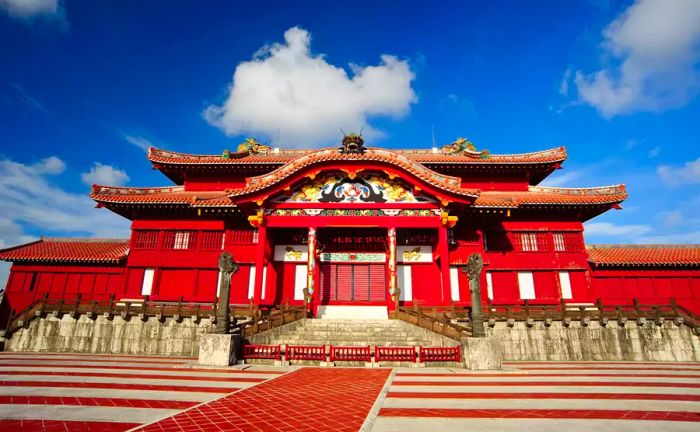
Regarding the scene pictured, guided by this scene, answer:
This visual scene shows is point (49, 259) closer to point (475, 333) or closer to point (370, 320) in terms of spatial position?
point (370, 320)

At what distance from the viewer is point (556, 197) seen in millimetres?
19797

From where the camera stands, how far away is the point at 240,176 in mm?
23438

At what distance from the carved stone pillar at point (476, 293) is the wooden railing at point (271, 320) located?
7.49 meters

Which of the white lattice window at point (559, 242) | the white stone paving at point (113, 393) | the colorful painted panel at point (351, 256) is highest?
the white lattice window at point (559, 242)

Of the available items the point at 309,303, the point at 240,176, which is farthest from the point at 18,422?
the point at 240,176

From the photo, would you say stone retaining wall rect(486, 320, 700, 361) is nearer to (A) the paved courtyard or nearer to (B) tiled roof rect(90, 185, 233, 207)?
(A) the paved courtyard

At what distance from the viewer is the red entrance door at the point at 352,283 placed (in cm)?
1891

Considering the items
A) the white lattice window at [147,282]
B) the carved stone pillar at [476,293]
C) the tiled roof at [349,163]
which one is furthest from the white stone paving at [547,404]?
the white lattice window at [147,282]

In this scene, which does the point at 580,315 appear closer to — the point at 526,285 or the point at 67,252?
the point at 526,285

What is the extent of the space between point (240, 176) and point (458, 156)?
1489 centimetres

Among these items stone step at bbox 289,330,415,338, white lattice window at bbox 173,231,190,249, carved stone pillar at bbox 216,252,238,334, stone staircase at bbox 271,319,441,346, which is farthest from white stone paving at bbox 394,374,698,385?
white lattice window at bbox 173,231,190,249

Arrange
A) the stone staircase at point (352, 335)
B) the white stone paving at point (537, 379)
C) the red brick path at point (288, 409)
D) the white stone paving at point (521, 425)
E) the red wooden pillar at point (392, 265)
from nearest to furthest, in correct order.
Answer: the white stone paving at point (521, 425)
the red brick path at point (288, 409)
the white stone paving at point (537, 379)
the stone staircase at point (352, 335)
the red wooden pillar at point (392, 265)

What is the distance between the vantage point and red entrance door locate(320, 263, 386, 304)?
18.9 meters

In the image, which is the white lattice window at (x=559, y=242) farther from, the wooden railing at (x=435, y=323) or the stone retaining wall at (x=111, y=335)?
the stone retaining wall at (x=111, y=335)
